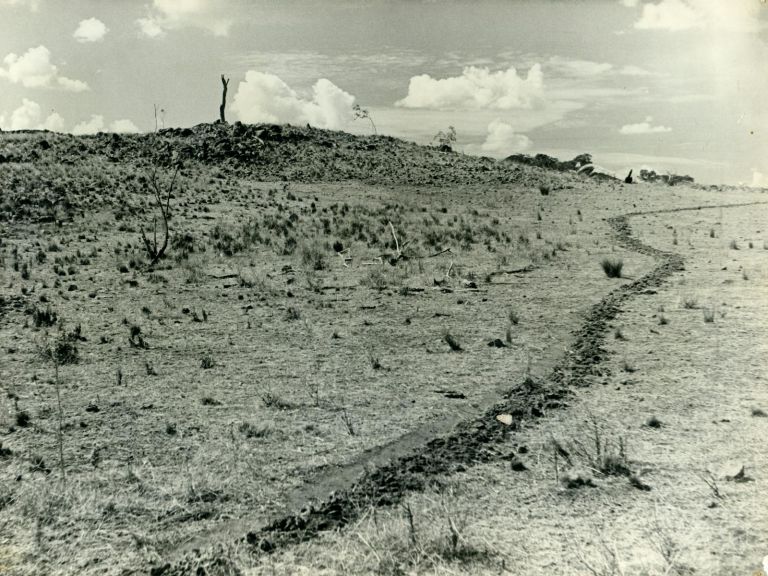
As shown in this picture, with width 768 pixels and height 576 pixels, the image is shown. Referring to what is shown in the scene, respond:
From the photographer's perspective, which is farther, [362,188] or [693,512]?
[362,188]

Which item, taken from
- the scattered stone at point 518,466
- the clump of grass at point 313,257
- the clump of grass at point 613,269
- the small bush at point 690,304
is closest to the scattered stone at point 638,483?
the scattered stone at point 518,466

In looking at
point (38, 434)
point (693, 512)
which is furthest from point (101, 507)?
point (693, 512)

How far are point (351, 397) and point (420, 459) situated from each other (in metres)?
1.83

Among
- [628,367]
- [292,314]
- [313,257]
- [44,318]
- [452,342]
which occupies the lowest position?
[628,367]

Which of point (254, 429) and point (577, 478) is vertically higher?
point (254, 429)

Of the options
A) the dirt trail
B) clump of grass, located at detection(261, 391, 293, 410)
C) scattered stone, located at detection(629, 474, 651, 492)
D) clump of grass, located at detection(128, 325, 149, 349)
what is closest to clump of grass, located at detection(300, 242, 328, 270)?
clump of grass, located at detection(128, 325, 149, 349)

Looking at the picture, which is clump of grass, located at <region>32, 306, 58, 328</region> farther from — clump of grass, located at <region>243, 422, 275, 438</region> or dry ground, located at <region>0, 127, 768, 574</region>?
clump of grass, located at <region>243, 422, 275, 438</region>

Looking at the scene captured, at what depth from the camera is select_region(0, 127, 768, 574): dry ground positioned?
5125 millimetres

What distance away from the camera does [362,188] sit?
107ft

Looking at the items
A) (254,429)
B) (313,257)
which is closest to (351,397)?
(254,429)

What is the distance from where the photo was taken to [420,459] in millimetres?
6477

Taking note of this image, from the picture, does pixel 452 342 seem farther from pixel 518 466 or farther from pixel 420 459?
pixel 518 466

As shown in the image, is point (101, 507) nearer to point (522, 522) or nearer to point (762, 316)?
point (522, 522)

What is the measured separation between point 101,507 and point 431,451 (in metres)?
3.14
